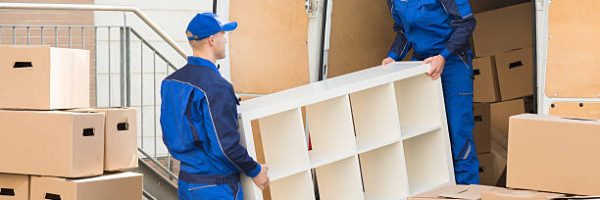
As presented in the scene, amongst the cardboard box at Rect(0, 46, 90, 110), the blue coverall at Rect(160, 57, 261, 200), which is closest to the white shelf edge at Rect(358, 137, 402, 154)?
the blue coverall at Rect(160, 57, 261, 200)

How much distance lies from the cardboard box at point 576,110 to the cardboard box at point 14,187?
2824mm

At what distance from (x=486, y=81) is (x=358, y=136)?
6.46 feet

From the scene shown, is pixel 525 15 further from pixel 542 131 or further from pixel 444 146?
pixel 542 131

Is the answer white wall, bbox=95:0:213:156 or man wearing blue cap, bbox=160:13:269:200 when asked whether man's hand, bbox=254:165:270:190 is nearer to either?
man wearing blue cap, bbox=160:13:269:200

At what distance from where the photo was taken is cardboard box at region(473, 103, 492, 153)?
6.86 metres

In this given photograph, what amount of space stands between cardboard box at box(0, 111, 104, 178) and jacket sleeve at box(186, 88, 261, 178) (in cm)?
120

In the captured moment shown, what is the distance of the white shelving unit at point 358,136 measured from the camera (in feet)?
15.6

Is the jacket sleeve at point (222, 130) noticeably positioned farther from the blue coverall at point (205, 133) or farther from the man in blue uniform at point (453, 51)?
the man in blue uniform at point (453, 51)

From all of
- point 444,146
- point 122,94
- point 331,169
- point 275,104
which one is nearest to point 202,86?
point 275,104

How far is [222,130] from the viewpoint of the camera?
4461 millimetres

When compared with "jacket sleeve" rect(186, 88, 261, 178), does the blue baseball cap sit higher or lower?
higher

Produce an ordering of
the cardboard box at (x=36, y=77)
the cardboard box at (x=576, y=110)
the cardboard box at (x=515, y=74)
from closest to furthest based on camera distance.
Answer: the cardboard box at (x=576, y=110) < the cardboard box at (x=36, y=77) < the cardboard box at (x=515, y=74)

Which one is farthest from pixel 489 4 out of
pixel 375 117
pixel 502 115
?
pixel 375 117

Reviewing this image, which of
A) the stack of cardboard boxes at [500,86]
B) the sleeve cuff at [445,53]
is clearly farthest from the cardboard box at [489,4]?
the sleeve cuff at [445,53]
